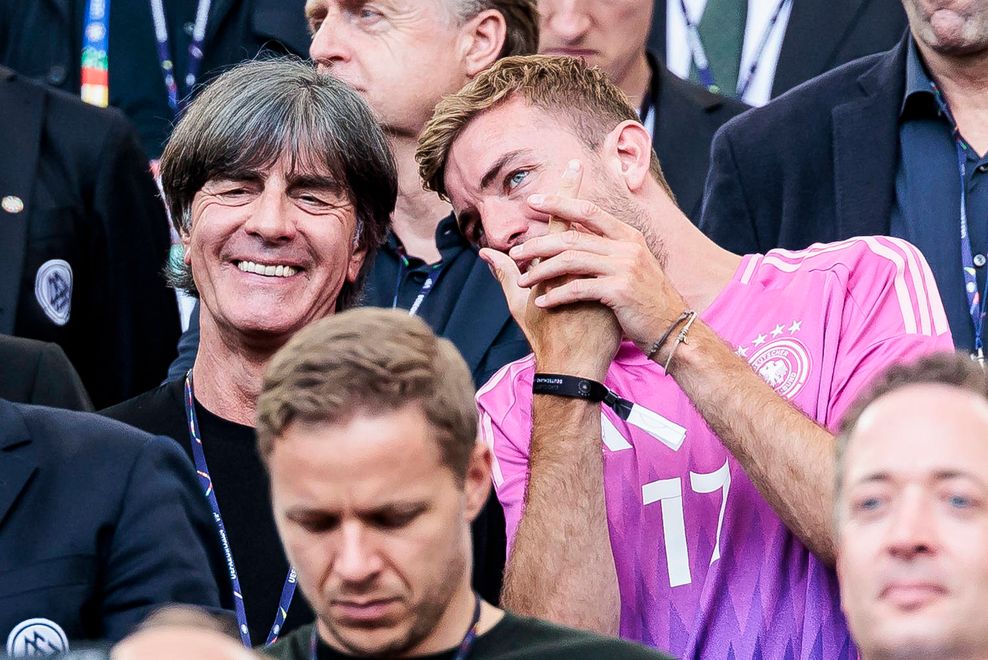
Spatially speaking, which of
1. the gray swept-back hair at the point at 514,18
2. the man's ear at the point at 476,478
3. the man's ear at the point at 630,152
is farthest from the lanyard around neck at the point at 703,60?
the man's ear at the point at 476,478

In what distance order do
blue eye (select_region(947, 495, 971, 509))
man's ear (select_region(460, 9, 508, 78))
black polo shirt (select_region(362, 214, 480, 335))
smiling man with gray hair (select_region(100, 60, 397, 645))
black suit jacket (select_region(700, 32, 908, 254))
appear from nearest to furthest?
blue eye (select_region(947, 495, 971, 509)) → smiling man with gray hair (select_region(100, 60, 397, 645)) → black suit jacket (select_region(700, 32, 908, 254)) → black polo shirt (select_region(362, 214, 480, 335)) → man's ear (select_region(460, 9, 508, 78))

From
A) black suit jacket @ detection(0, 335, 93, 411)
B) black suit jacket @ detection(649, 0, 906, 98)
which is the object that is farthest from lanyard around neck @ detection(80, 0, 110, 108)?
black suit jacket @ detection(649, 0, 906, 98)

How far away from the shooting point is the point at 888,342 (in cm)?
392

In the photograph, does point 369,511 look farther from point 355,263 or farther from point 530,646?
point 355,263

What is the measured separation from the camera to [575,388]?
4.03m

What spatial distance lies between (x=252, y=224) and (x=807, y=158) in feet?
4.75

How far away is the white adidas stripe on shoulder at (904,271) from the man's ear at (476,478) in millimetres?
1270

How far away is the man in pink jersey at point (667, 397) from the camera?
3824mm

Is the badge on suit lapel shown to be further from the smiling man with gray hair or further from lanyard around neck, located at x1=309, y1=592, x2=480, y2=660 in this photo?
lanyard around neck, located at x1=309, y1=592, x2=480, y2=660

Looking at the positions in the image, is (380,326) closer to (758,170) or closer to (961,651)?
(961,651)

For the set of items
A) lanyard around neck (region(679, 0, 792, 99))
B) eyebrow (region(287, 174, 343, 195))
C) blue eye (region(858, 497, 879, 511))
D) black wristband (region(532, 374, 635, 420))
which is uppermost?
lanyard around neck (region(679, 0, 792, 99))

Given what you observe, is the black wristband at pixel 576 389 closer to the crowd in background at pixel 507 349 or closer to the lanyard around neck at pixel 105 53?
the crowd in background at pixel 507 349

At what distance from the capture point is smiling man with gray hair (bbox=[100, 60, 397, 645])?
4.32 m

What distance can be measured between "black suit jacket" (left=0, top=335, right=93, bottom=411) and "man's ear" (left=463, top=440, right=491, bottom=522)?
1815mm
